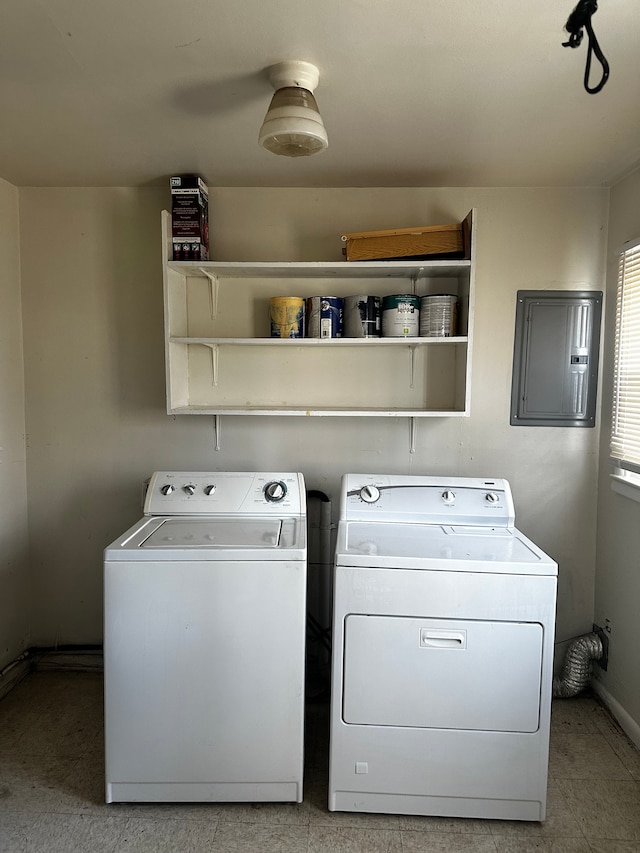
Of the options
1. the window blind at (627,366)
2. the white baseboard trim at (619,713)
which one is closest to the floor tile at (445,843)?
the white baseboard trim at (619,713)

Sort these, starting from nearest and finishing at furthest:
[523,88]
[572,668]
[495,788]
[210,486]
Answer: [523,88] < [495,788] < [210,486] < [572,668]

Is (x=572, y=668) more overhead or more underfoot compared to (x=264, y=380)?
more underfoot

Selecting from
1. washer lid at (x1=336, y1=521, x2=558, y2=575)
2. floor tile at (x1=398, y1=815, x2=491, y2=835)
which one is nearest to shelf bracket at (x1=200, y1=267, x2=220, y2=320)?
washer lid at (x1=336, y1=521, x2=558, y2=575)

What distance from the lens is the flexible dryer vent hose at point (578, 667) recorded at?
238cm

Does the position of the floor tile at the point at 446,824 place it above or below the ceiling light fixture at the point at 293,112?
below

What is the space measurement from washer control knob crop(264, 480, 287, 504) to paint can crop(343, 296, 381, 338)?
2.28 ft

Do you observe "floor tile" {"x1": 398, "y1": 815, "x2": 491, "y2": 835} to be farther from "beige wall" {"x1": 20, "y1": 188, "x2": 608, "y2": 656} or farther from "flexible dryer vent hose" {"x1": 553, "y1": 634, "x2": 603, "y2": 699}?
"beige wall" {"x1": 20, "y1": 188, "x2": 608, "y2": 656}

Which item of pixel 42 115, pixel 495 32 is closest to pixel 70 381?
pixel 42 115

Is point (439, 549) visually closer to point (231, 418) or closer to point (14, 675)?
point (231, 418)

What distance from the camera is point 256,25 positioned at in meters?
1.34

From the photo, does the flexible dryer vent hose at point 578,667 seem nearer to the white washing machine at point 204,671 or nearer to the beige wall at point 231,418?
the beige wall at point 231,418

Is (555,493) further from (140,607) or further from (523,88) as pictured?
(140,607)

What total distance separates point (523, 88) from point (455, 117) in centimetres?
25

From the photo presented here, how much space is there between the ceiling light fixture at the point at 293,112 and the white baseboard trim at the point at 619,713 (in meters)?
2.38
